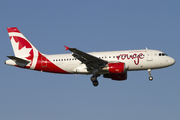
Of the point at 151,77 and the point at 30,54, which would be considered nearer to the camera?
the point at 151,77

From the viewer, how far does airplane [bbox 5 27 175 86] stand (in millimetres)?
46472

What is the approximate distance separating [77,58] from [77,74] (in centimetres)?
357

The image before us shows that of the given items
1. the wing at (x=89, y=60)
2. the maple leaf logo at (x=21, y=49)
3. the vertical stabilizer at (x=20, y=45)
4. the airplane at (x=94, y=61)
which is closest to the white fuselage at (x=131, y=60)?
the airplane at (x=94, y=61)

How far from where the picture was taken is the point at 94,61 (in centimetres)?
4650

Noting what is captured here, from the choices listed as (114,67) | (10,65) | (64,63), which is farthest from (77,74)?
(10,65)

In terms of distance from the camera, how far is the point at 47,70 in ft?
162

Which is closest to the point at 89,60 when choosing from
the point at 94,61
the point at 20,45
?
the point at 94,61

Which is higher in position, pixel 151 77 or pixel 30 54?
pixel 30 54

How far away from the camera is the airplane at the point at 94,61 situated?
4647cm

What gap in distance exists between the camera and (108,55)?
47.7 m

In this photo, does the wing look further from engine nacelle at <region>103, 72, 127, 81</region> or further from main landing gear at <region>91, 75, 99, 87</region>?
engine nacelle at <region>103, 72, 127, 81</region>

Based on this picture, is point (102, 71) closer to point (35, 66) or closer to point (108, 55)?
point (108, 55)

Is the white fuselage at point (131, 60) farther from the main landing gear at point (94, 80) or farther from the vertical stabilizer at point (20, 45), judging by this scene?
the vertical stabilizer at point (20, 45)

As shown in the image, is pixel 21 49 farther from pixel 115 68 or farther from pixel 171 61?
→ pixel 171 61
